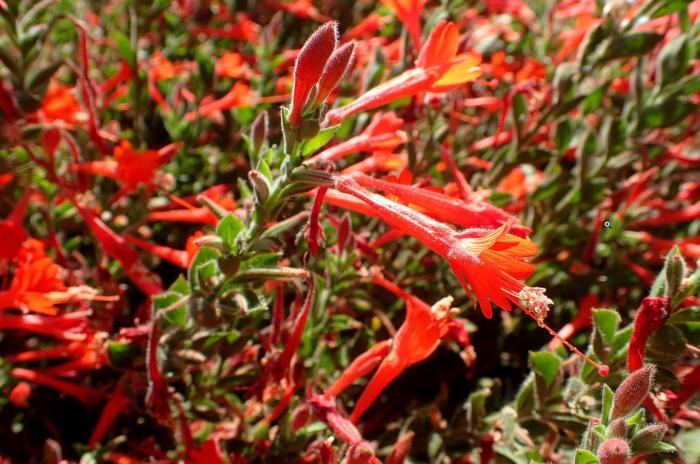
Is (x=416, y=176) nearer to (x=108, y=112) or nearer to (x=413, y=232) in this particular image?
(x=413, y=232)

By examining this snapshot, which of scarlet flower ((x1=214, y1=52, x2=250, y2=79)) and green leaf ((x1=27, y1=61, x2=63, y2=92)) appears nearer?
green leaf ((x1=27, y1=61, x2=63, y2=92))

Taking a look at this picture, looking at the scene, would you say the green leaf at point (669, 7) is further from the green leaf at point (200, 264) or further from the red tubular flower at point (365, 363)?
the green leaf at point (200, 264)

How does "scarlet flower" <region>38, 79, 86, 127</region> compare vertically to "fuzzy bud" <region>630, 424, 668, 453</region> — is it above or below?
above

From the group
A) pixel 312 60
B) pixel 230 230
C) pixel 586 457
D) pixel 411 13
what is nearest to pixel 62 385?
pixel 230 230

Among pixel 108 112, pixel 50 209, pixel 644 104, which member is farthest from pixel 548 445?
pixel 108 112

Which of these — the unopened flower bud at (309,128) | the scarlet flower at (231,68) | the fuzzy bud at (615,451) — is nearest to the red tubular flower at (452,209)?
the unopened flower bud at (309,128)

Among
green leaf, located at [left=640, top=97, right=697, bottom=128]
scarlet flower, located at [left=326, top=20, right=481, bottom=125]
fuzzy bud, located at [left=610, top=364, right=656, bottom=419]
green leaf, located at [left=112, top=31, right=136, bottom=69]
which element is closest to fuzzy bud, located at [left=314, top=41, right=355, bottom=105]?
scarlet flower, located at [left=326, top=20, right=481, bottom=125]

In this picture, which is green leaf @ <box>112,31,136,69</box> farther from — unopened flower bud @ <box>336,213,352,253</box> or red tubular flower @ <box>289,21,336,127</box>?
red tubular flower @ <box>289,21,336,127</box>
